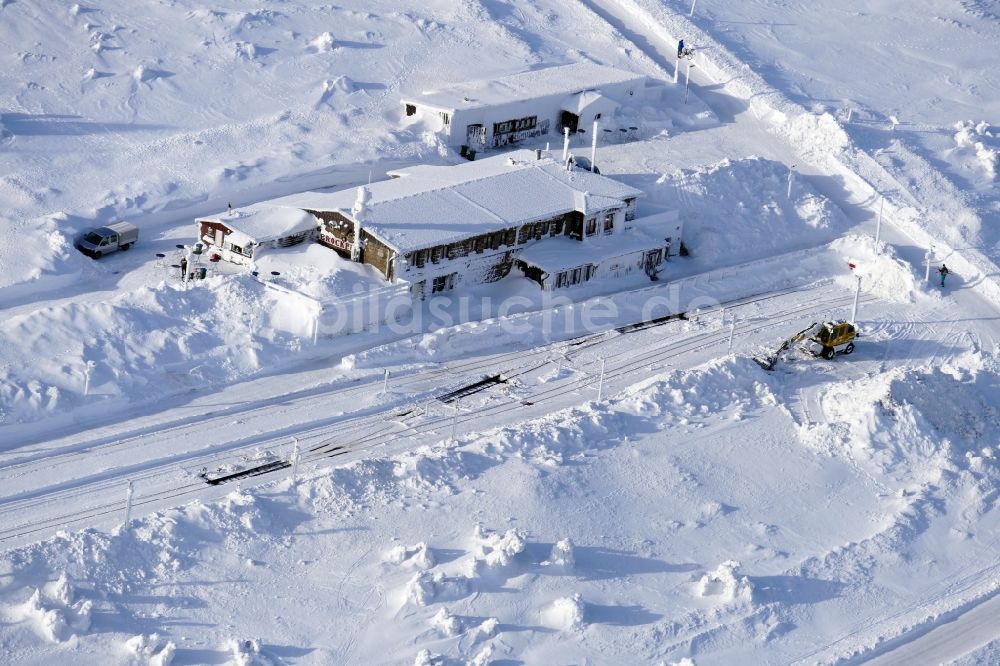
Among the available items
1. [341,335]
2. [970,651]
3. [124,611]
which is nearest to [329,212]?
[341,335]

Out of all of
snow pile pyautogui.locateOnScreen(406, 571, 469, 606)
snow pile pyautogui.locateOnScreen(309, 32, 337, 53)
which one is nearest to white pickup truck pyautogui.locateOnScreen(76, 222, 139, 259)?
snow pile pyautogui.locateOnScreen(309, 32, 337, 53)

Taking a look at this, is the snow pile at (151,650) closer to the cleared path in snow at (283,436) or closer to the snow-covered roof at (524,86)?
the cleared path in snow at (283,436)

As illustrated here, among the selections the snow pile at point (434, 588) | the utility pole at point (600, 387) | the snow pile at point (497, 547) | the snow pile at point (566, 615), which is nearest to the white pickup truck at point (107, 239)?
the utility pole at point (600, 387)

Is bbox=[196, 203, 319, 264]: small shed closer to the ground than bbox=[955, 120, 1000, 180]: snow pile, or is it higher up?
higher up

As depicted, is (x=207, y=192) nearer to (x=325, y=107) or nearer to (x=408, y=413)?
(x=325, y=107)

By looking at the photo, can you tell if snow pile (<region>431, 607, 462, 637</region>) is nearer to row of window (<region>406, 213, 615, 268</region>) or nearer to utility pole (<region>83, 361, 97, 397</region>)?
utility pole (<region>83, 361, 97, 397</region>)

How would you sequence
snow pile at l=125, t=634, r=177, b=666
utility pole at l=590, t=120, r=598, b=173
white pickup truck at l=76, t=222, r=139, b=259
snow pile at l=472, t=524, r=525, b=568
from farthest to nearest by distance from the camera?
utility pole at l=590, t=120, r=598, b=173 → white pickup truck at l=76, t=222, r=139, b=259 → snow pile at l=472, t=524, r=525, b=568 → snow pile at l=125, t=634, r=177, b=666

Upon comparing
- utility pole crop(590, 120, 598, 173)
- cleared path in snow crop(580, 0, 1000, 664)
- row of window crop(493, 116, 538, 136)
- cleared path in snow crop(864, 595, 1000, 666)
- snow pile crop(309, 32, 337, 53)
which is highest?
snow pile crop(309, 32, 337, 53)

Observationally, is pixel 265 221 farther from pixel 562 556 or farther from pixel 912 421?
pixel 912 421
